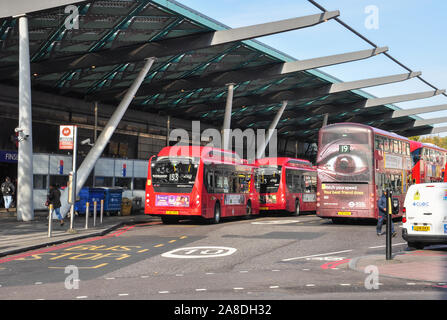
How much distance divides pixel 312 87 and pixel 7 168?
2359 cm

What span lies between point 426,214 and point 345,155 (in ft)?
32.0

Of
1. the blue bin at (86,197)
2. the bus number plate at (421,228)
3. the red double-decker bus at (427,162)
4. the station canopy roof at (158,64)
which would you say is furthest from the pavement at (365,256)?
the red double-decker bus at (427,162)

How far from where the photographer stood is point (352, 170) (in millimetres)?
23891

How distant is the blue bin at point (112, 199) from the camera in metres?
30.2

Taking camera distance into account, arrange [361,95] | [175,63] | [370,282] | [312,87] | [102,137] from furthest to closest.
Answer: [361,95] → [312,87] → [175,63] → [102,137] → [370,282]

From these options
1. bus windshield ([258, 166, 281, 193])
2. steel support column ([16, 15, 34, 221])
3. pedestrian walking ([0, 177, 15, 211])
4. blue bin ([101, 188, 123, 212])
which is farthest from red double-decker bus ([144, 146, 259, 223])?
pedestrian walking ([0, 177, 15, 211])

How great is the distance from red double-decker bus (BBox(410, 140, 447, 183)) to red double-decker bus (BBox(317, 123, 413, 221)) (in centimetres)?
435

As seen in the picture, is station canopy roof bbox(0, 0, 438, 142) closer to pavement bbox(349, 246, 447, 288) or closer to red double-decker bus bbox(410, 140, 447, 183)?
red double-decker bus bbox(410, 140, 447, 183)

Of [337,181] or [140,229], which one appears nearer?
[140,229]

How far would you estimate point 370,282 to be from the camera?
954 centimetres

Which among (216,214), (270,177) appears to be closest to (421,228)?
(216,214)

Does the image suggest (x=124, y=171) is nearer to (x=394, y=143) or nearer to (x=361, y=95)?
(x=394, y=143)

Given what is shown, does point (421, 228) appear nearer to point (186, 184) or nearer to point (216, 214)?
point (186, 184)

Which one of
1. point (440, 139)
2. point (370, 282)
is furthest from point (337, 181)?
point (440, 139)
